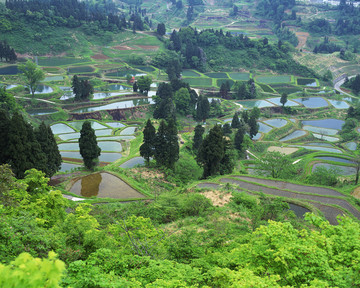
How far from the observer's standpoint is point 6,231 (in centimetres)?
1330

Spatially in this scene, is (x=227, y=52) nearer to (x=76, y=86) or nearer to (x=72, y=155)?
(x=76, y=86)

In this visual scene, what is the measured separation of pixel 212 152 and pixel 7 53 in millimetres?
88263

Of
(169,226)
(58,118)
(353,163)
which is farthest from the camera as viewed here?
(58,118)

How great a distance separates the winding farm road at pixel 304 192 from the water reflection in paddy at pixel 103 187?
25.9ft

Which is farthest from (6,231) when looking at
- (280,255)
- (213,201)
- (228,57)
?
(228,57)

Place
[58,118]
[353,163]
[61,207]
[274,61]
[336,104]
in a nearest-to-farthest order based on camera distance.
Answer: [61,207], [353,163], [58,118], [336,104], [274,61]

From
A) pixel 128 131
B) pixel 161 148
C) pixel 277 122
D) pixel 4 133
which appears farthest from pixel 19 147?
pixel 277 122

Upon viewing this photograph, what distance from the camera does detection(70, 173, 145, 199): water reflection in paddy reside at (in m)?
34.2

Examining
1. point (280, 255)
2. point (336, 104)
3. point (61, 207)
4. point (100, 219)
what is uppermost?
point (280, 255)

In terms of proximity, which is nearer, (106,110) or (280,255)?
(280,255)

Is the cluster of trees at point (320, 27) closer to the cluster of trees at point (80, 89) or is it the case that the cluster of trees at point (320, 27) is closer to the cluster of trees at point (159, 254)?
the cluster of trees at point (80, 89)

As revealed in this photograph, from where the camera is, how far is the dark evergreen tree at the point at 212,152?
39562 mm

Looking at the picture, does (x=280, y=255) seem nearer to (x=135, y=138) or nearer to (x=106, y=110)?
(x=135, y=138)

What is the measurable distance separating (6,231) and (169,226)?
39.8ft
